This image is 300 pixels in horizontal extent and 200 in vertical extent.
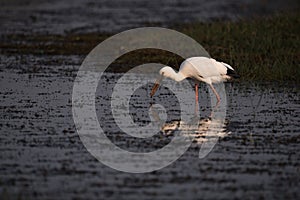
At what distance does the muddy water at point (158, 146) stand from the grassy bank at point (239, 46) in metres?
1.38

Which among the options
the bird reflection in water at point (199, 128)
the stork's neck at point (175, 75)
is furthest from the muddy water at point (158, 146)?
the stork's neck at point (175, 75)

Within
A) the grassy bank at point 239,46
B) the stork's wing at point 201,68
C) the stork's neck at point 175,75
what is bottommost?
the stork's neck at point 175,75

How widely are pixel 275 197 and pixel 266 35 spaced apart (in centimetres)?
886

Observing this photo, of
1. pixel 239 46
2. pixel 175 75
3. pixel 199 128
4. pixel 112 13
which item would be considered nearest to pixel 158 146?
pixel 199 128

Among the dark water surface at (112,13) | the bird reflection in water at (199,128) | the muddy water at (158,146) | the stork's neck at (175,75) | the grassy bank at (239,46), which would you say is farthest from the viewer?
the dark water surface at (112,13)

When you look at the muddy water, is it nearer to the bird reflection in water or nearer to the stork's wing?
the bird reflection in water

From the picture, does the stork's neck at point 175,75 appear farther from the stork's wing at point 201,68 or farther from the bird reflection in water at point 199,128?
the bird reflection in water at point 199,128

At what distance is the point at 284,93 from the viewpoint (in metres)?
12.0

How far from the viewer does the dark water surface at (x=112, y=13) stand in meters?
20.8

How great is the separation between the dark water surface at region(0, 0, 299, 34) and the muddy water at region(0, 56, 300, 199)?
8.48 meters

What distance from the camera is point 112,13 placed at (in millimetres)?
24828

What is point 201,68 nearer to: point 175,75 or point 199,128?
point 175,75

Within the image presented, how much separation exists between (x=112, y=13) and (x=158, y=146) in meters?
16.4

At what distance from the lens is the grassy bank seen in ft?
43.2
